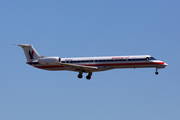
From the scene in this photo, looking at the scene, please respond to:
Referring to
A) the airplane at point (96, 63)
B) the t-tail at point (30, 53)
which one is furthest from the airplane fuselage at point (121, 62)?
the t-tail at point (30, 53)

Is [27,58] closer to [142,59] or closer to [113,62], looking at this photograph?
[113,62]

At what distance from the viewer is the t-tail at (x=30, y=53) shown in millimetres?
62656

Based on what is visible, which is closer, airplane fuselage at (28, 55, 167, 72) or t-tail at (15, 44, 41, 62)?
airplane fuselage at (28, 55, 167, 72)

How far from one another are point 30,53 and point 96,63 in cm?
1448

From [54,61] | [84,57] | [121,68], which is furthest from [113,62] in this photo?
[54,61]

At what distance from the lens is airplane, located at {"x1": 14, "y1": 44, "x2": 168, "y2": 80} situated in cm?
5541

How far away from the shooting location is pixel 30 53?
6294cm

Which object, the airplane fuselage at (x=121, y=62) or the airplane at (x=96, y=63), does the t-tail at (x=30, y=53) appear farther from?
the airplane fuselage at (x=121, y=62)

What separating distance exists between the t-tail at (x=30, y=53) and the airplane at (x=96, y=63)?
7.50 feet

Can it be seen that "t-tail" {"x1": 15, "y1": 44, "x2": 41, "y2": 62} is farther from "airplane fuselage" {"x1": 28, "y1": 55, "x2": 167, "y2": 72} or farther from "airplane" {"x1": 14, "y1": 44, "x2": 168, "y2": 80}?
"airplane fuselage" {"x1": 28, "y1": 55, "x2": 167, "y2": 72}

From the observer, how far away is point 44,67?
2393 inches

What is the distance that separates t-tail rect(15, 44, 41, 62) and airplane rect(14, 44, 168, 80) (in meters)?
2.29

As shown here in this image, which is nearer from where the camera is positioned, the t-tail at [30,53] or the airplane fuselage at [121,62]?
the airplane fuselage at [121,62]

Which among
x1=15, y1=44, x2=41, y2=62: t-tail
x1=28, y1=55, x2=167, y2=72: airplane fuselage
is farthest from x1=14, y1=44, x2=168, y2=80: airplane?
x1=15, y1=44, x2=41, y2=62: t-tail
